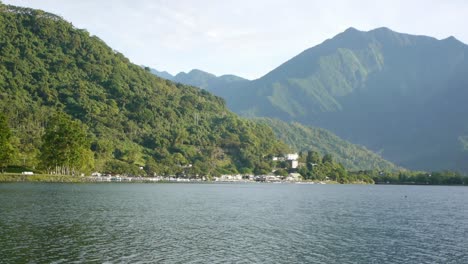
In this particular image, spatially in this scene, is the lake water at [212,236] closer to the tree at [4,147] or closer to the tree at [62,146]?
the tree at [4,147]

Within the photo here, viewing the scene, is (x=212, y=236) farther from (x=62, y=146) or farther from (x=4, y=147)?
(x=62, y=146)

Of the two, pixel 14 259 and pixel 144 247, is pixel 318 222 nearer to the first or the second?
pixel 144 247

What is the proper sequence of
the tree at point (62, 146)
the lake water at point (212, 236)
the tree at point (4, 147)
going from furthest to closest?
the tree at point (62, 146), the tree at point (4, 147), the lake water at point (212, 236)

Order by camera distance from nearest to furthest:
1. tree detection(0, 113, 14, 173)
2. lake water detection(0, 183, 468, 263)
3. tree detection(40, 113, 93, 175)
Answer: lake water detection(0, 183, 468, 263) < tree detection(0, 113, 14, 173) < tree detection(40, 113, 93, 175)

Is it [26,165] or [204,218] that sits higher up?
[26,165]

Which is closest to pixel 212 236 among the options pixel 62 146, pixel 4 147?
pixel 4 147

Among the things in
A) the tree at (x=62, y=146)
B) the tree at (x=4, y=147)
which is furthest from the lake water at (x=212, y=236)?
the tree at (x=62, y=146)

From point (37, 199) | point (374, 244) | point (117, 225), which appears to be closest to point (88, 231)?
point (117, 225)

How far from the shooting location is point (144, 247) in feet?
150

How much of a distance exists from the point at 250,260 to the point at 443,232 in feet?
117

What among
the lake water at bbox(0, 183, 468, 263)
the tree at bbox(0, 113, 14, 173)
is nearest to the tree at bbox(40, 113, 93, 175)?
the tree at bbox(0, 113, 14, 173)

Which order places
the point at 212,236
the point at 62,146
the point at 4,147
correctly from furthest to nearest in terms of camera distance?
the point at 62,146 → the point at 4,147 → the point at 212,236

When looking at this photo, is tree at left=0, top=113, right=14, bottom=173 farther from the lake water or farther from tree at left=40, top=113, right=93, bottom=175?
the lake water

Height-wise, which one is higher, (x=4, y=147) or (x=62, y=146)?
(x=62, y=146)
